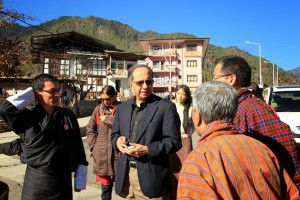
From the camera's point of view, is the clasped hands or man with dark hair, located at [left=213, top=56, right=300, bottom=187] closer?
man with dark hair, located at [left=213, top=56, right=300, bottom=187]

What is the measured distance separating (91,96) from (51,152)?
1526 inches

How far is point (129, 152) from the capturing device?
2674mm

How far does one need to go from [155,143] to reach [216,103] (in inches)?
43.9

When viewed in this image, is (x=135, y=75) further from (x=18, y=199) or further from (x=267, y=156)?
(x=18, y=199)

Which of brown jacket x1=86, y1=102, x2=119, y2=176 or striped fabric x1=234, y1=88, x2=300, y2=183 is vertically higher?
striped fabric x1=234, y1=88, x2=300, y2=183

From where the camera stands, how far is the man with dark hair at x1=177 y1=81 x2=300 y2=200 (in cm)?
144

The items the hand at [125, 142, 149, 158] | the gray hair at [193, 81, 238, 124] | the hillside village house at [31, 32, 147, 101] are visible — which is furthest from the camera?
the hillside village house at [31, 32, 147, 101]

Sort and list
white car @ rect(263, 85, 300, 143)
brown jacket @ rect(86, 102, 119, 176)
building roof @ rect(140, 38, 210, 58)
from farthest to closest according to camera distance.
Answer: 1. building roof @ rect(140, 38, 210, 58)
2. white car @ rect(263, 85, 300, 143)
3. brown jacket @ rect(86, 102, 119, 176)

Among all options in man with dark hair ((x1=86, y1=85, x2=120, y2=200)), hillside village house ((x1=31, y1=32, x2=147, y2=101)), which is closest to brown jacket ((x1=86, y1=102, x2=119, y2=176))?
man with dark hair ((x1=86, y1=85, x2=120, y2=200))

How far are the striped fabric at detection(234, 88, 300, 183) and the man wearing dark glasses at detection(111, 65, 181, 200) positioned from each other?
0.76 metres

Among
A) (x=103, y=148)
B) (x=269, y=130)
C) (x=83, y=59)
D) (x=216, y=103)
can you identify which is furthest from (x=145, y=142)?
(x=83, y=59)

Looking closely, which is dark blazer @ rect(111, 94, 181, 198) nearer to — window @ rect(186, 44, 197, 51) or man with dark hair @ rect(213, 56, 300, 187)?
man with dark hair @ rect(213, 56, 300, 187)

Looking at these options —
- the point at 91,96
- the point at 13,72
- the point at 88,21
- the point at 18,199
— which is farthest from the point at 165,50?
the point at 88,21

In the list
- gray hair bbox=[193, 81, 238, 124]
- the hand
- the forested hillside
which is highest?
the forested hillside
